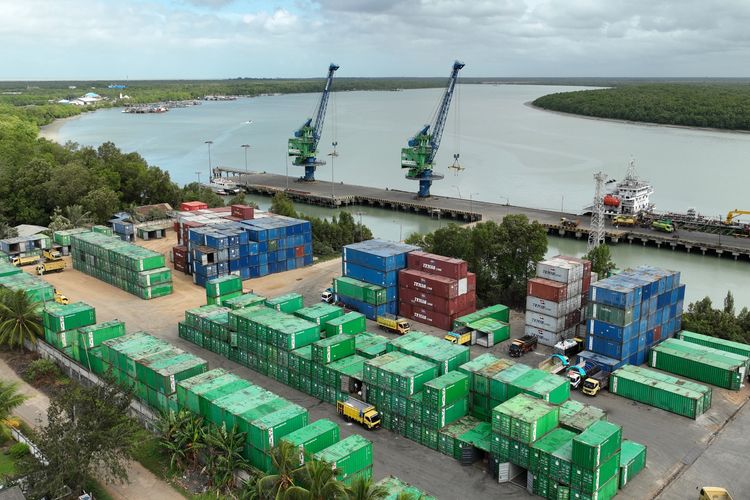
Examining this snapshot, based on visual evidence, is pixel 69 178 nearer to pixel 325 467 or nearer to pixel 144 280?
pixel 144 280

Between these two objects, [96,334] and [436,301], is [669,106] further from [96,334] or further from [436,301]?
[96,334]

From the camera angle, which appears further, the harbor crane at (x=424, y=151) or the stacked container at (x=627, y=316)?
the harbor crane at (x=424, y=151)

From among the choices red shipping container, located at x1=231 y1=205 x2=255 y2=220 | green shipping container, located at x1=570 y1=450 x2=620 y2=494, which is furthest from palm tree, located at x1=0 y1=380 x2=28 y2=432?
red shipping container, located at x1=231 y1=205 x2=255 y2=220

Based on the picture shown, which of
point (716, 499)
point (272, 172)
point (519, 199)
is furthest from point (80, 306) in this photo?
point (272, 172)

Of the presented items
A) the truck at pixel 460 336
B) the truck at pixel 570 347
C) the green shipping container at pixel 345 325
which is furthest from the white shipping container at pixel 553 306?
the green shipping container at pixel 345 325

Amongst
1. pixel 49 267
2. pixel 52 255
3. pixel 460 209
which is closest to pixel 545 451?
pixel 49 267

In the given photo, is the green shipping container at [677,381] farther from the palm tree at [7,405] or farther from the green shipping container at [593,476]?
the palm tree at [7,405]
